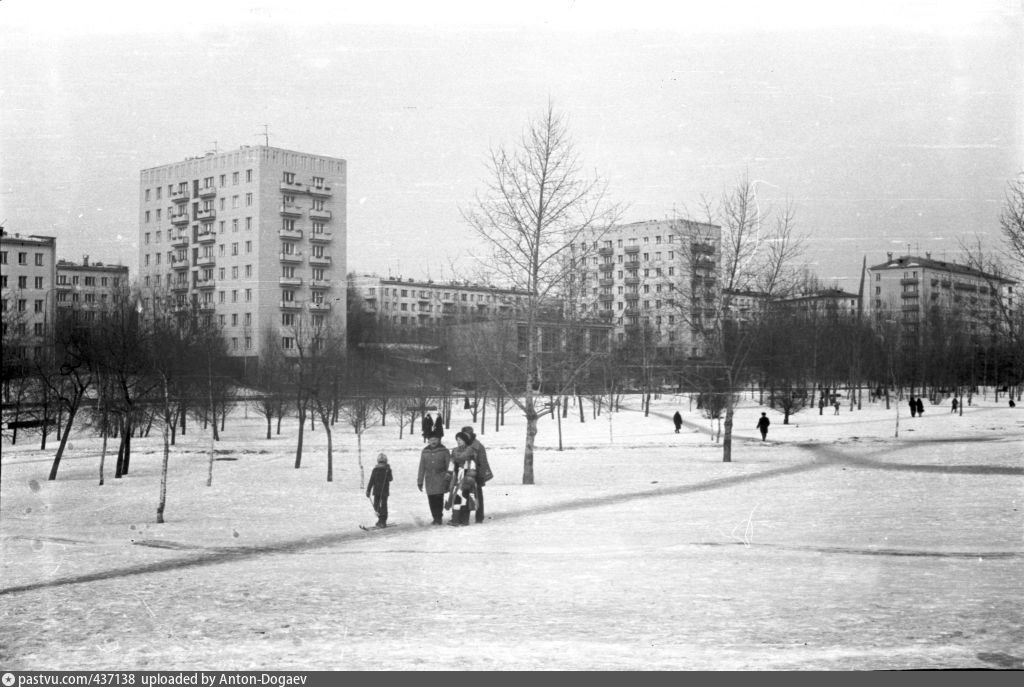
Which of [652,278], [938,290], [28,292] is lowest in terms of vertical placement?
[28,292]

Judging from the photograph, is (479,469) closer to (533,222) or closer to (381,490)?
(381,490)

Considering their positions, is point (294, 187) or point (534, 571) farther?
point (294, 187)

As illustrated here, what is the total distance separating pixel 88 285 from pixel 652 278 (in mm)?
11291

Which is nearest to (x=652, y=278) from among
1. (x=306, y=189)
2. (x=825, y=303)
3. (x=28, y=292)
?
(x=306, y=189)

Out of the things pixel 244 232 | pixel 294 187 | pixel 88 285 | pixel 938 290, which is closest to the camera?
pixel 294 187

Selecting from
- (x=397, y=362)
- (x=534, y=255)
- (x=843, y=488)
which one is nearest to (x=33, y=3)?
(x=534, y=255)

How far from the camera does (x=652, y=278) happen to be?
2038 centimetres

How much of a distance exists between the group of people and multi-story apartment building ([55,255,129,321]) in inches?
240

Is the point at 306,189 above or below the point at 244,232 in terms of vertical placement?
above

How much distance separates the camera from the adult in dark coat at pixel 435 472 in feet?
43.2

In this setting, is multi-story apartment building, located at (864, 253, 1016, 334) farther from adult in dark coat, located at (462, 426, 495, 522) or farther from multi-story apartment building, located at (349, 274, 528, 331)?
adult in dark coat, located at (462, 426, 495, 522)

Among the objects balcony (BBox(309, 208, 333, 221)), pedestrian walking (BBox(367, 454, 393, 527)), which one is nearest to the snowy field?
pedestrian walking (BBox(367, 454, 393, 527))

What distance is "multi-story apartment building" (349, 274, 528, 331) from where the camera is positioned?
17.6 m

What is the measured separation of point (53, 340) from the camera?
1900 cm
